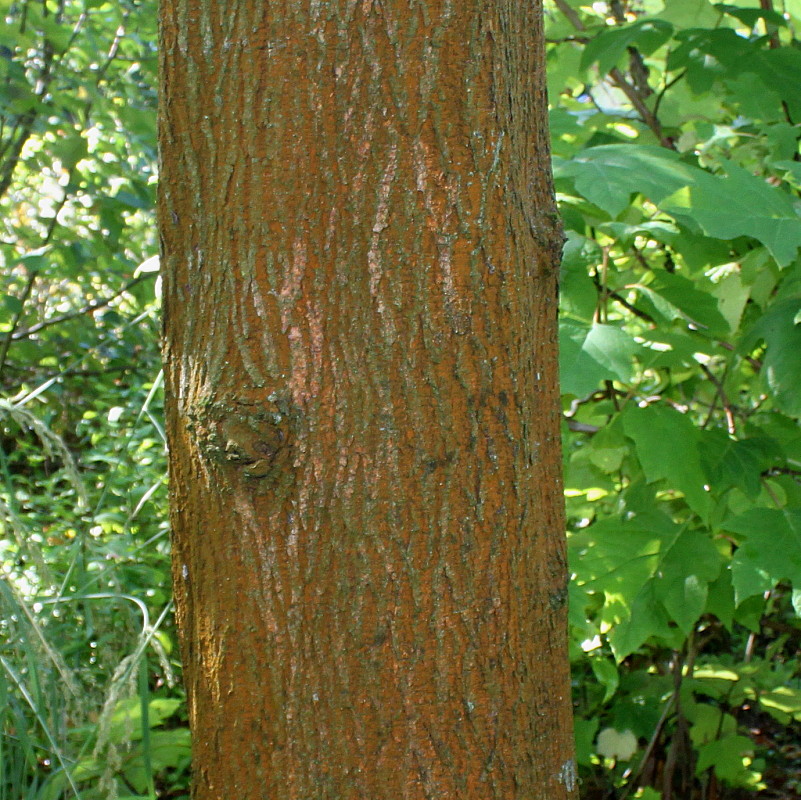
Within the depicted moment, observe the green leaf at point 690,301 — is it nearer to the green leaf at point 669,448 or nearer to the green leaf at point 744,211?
the green leaf at point 669,448

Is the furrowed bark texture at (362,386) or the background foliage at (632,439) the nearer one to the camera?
the furrowed bark texture at (362,386)

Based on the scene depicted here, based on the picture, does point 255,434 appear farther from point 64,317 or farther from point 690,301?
point 64,317

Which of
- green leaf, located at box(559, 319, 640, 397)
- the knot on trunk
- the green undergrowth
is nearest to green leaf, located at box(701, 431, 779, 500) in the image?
the green undergrowth

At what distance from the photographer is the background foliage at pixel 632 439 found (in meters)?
1.54

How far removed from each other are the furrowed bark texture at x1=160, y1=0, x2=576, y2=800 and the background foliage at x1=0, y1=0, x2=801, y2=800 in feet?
1.72

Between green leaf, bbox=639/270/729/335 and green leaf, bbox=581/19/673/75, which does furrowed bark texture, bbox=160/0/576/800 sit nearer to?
green leaf, bbox=639/270/729/335

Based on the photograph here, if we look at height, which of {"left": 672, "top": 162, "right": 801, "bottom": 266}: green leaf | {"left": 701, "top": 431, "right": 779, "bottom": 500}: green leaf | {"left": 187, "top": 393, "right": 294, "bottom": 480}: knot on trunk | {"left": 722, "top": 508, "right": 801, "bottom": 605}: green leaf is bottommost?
{"left": 722, "top": 508, "right": 801, "bottom": 605}: green leaf

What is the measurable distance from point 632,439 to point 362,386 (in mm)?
1152

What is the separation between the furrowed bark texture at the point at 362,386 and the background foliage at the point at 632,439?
0.52m

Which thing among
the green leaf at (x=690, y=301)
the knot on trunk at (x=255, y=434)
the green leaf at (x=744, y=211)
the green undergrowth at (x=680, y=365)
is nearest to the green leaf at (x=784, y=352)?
the green undergrowth at (x=680, y=365)

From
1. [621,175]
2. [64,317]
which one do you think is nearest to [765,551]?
[621,175]

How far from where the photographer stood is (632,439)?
6.34 ft

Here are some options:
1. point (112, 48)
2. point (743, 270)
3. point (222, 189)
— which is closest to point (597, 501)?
point (743, 270)

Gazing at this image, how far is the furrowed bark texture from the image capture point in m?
0.93
